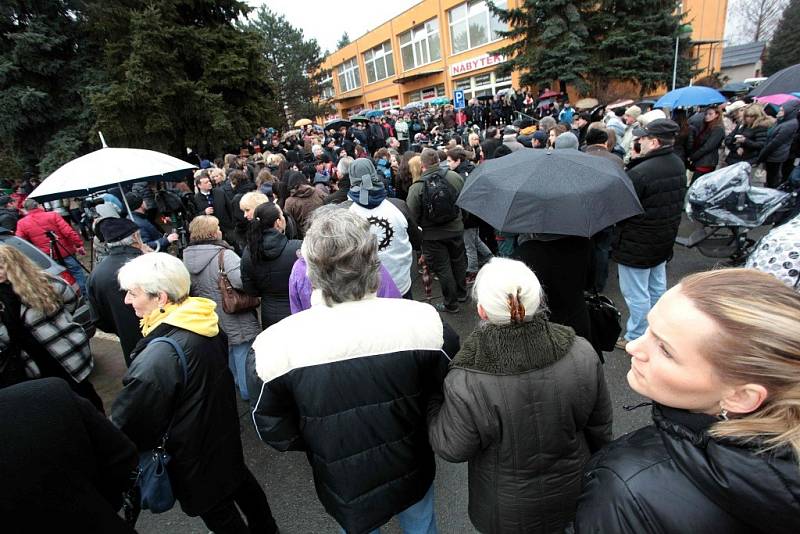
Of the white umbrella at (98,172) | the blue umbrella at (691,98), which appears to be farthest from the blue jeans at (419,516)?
the blue umbrella at (691,98)

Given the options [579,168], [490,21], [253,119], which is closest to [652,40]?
[490,21]

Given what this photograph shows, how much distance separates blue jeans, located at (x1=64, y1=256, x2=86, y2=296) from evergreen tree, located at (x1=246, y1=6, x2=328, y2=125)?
118ft

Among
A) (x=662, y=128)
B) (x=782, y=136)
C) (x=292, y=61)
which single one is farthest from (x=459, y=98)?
(x=292, y=61)

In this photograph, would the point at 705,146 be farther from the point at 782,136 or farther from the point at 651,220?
the point at 651,220

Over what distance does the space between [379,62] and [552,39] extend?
25.9 m

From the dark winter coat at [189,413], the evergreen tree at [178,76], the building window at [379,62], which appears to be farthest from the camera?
the building window at [379,62]

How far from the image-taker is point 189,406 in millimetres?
1979

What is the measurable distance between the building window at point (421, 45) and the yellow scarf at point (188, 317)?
3516 centimetres

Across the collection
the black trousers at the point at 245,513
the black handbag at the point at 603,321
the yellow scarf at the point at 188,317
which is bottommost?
the black trousers at the point at 245,513

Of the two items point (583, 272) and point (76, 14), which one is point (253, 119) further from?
point (583, 272)

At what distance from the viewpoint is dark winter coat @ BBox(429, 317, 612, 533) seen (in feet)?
4.93

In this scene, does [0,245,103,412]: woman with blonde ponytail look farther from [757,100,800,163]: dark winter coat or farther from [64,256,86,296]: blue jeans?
[757,100,800,163]: dark winter coat

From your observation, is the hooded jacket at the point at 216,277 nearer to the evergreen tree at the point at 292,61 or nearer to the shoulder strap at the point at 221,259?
the shoulder strap at the point at 221,259

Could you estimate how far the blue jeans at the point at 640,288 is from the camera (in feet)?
12.0
